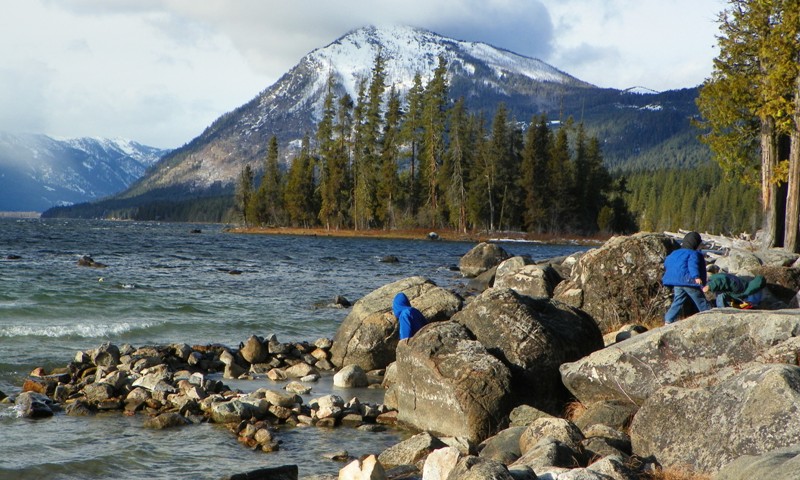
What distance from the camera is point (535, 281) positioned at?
19.1 m

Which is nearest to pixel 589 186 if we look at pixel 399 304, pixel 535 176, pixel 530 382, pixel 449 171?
pixel 535 176

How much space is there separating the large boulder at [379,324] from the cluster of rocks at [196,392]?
71cm

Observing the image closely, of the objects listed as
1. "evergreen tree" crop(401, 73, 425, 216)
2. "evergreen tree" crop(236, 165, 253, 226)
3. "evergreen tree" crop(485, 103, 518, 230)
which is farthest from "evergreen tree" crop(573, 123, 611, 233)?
"evergreen tree" crop(236, 165, 253, 226)

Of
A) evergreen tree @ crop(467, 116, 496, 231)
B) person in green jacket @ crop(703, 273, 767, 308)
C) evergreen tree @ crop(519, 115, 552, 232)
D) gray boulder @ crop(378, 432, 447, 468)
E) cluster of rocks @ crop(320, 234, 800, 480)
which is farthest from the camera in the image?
evergreen tree @ crop(519, 115, 552, 232)

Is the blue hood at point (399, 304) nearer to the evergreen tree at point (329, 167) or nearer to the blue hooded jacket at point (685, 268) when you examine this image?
the blue hooded jacket at point (685, 268)

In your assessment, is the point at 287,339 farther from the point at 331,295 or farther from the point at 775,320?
the point at 775,320

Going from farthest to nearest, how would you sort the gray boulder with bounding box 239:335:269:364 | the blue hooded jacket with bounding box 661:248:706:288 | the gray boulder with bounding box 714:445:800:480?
the gray boulder with bounding box 239:335:269:364
the blue hooded jacket with bounding box 661:248:706:288
the gray boulder with bounding box 714:445:800:480

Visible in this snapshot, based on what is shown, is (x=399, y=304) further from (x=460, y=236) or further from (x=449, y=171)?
(x=449, y=171)

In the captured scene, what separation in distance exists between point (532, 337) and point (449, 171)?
7408cm

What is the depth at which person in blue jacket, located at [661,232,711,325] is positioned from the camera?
13.7 metres

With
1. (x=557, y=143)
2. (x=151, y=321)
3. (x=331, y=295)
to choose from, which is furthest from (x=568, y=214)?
(x=151, y=321)

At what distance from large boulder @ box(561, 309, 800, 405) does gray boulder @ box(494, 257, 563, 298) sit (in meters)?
8.21

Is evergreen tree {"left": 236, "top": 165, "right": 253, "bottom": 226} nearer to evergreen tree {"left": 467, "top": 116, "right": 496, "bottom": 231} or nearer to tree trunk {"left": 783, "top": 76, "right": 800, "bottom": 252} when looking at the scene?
evergreen tree {"left": 467, "top": 116, "right": 496, "bottom": 231}

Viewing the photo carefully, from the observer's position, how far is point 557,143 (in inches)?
3418
